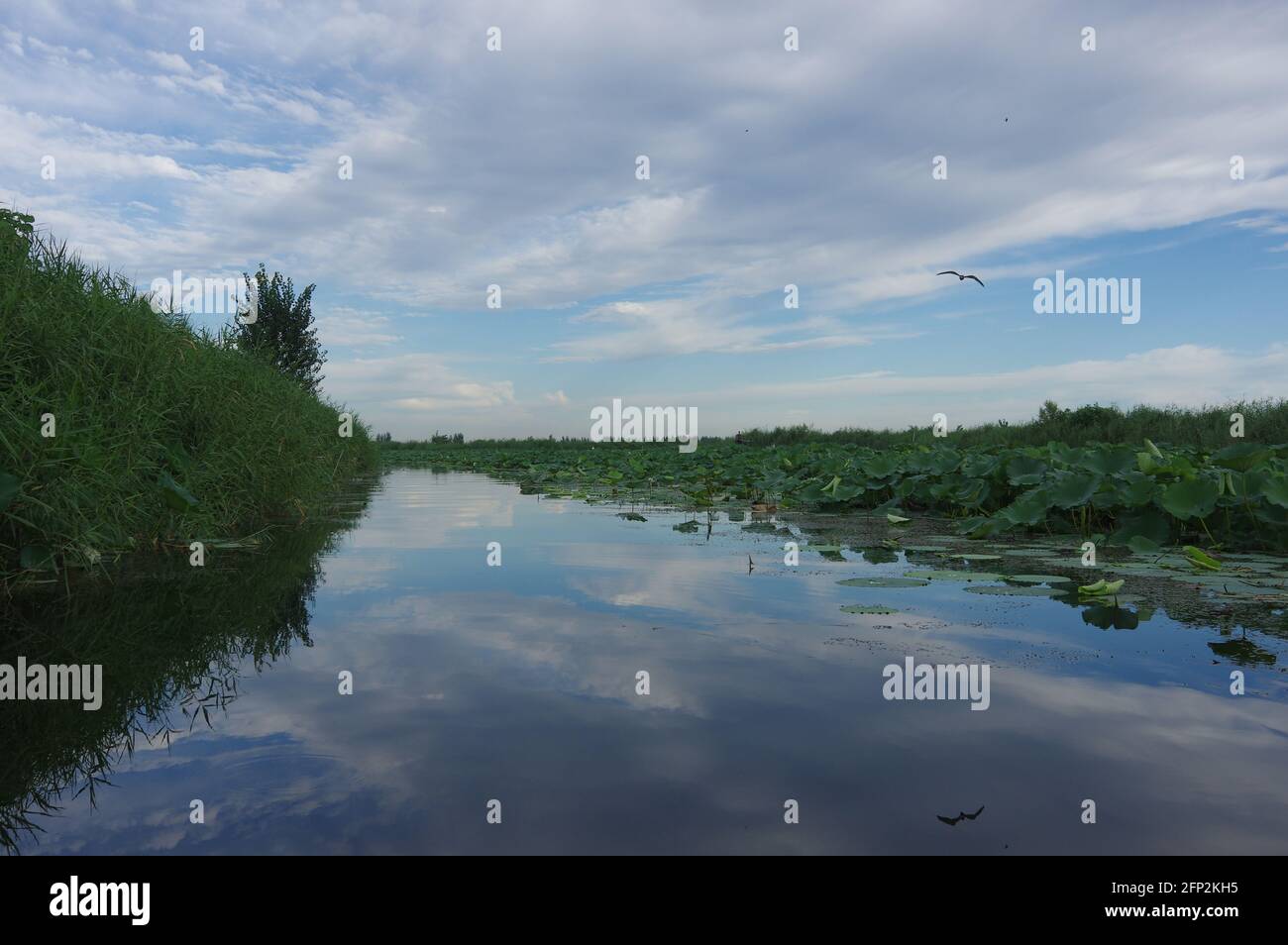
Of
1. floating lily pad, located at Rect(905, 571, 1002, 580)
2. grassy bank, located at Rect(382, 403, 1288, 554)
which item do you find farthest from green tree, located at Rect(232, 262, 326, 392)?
floating lily pad, located at Rect(905, 571, 1002, 580)

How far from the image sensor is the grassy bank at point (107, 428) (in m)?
3.32

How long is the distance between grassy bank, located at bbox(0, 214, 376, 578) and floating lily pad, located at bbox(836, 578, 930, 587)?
3.35 meters

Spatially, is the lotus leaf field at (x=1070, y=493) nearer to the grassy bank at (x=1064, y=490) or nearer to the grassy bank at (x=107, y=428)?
the grassy bank at (x=1064, y=490)

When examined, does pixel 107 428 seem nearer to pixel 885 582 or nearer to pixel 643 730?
pixel 643 730

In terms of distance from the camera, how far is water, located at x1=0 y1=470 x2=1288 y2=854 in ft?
4.52

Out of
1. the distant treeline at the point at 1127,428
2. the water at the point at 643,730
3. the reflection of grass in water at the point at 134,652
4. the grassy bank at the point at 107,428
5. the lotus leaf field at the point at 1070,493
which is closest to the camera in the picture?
the water at the point at 643,730

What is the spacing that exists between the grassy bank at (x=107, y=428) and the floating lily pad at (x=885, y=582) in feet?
11.0

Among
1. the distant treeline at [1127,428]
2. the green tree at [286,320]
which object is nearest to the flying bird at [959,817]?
the distant treeline at [1127,428]

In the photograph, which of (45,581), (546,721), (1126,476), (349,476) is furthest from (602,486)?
(546,721)

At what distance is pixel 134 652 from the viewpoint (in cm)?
259

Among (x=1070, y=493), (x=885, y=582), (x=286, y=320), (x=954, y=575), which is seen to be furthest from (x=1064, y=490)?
(x=286, y=320)

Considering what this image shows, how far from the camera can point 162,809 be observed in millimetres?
1494

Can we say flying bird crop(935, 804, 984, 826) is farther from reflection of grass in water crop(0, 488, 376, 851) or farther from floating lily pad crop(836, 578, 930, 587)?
floating lily pad crop(836, 578, 930, 587)

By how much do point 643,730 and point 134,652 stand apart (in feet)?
5.99
